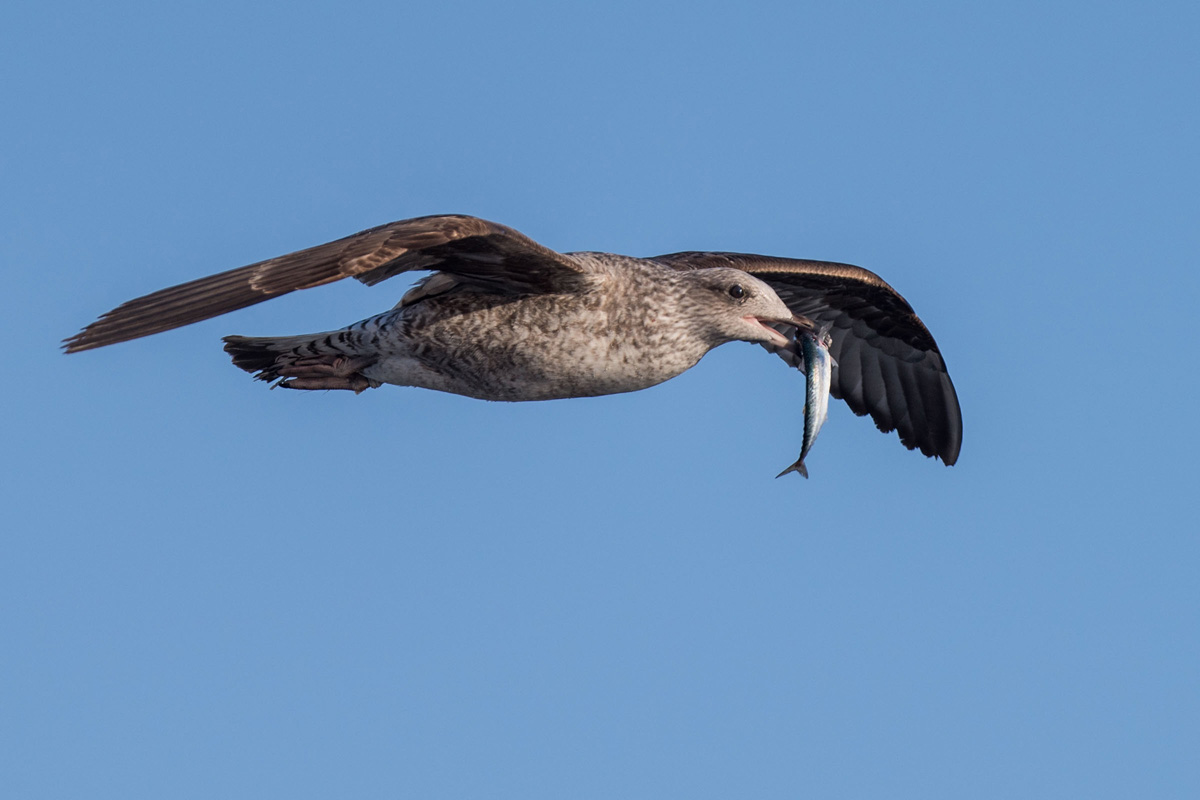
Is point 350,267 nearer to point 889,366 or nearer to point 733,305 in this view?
point 733,305

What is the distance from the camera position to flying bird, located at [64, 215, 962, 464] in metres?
7.55

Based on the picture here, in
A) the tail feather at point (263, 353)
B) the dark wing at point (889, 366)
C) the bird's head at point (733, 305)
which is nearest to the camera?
the bird's head at point (733, 305)

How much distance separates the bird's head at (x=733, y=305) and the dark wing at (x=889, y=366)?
2324mm

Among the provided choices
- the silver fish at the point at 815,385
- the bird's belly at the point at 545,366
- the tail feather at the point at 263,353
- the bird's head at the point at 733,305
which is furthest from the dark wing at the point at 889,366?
the tail feather at the point at 263,353

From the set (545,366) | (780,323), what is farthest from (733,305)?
(545,366)

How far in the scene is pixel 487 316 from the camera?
905 cm

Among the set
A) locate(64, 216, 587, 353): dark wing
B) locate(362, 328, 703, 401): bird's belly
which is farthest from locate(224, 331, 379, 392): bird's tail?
locate(64, 216, 587, 353): dark wing

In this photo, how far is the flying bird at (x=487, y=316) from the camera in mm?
7555

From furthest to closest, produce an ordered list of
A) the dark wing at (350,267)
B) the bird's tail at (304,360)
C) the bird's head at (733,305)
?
the bird's tail at (304,360), the bird's head at (733,305), the dark wing at (350,267)

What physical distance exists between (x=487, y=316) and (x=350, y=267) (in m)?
1.60

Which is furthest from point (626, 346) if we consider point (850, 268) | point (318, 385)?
point (850, 268)

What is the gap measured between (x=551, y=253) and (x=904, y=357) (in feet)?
14.7

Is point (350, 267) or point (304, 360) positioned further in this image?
point (304, 360)

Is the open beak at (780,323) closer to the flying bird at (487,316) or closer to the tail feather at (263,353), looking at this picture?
the flying bird at (487,316)
